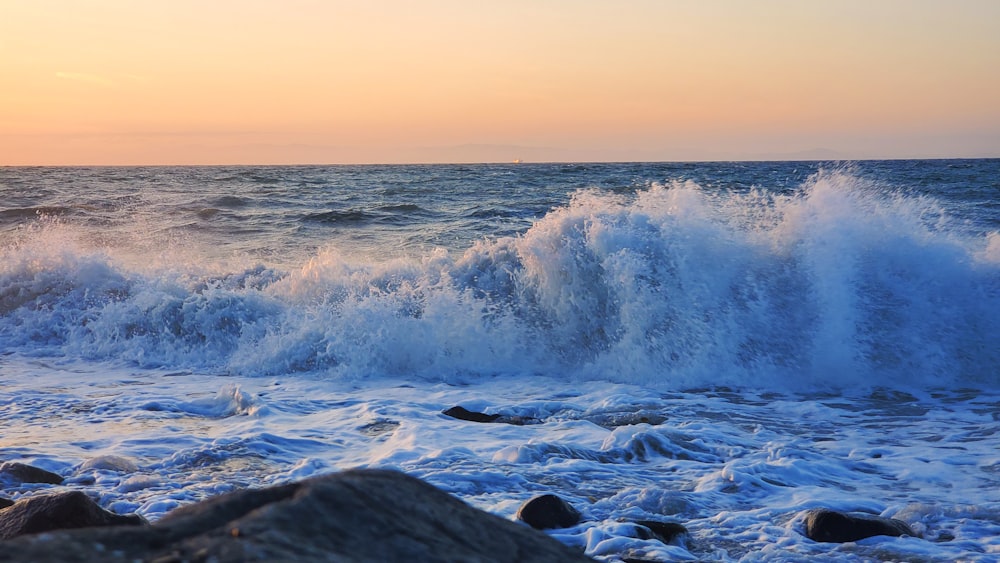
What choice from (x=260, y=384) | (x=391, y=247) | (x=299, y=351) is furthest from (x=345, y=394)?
(x=391, y=247)

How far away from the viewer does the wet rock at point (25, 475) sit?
14.9 feet

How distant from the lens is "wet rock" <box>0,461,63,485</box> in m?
4.55

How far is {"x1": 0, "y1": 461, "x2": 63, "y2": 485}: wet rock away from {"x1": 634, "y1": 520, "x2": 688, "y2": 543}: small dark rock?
3.16 metres

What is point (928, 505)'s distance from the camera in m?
4.31

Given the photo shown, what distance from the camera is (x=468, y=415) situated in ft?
20.6

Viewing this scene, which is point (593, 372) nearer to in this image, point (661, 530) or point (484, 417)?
point (484, 417)

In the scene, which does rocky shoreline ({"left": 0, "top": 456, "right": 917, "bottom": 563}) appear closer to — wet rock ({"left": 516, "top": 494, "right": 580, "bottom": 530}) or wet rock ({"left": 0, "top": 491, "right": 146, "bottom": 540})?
wet rock ({"left": 0, "top": 491, "right": 146, "bottom": 540})

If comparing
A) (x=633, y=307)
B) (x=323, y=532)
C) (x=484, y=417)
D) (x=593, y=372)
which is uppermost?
(x=323, y=532)

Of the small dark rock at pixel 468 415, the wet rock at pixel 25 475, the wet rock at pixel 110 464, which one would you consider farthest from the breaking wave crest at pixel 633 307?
the wet rock at pixel 25 475

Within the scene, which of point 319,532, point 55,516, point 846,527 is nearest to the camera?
point 319,532

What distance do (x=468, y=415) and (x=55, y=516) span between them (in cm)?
342

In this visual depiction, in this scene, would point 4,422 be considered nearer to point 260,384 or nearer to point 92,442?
point 92,442

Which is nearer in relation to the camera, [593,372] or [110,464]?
[110,464]

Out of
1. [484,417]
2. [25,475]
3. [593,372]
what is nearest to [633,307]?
[593,372]
